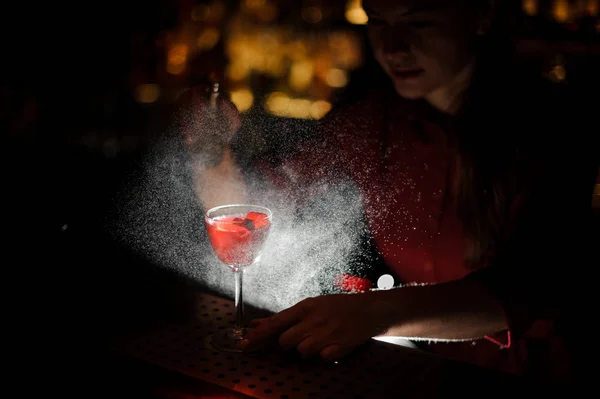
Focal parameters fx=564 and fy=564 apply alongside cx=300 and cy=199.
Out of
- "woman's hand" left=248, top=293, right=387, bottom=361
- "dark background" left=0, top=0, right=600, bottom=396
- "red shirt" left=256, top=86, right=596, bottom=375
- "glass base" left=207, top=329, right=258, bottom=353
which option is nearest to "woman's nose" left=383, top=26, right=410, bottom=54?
"red shirt" left=256, top=86, right=596, bottom=375

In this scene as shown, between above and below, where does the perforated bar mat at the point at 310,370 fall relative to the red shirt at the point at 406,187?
below

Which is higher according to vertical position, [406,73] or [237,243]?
[406,73]

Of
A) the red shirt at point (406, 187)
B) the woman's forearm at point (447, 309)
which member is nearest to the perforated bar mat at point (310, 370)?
the woman's forearm at point (447, 309)

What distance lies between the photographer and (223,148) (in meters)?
2.08

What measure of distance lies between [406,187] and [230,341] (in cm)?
116

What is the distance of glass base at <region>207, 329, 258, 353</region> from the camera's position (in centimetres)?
134

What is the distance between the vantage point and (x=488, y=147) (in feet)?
6.84

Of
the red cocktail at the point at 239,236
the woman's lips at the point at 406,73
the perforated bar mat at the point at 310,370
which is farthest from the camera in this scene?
the woman's lips at the point at 406,73

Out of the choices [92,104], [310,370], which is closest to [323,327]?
[310,370]

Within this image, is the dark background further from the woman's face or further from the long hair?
the woman's face

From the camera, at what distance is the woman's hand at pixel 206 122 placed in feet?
6.17

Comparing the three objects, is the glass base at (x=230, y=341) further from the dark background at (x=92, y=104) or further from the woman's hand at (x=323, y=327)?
the dark background at (x=92, y=104)

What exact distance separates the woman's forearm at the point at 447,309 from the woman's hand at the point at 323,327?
12 cm

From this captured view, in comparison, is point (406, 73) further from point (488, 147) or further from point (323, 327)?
point (323, 327)
